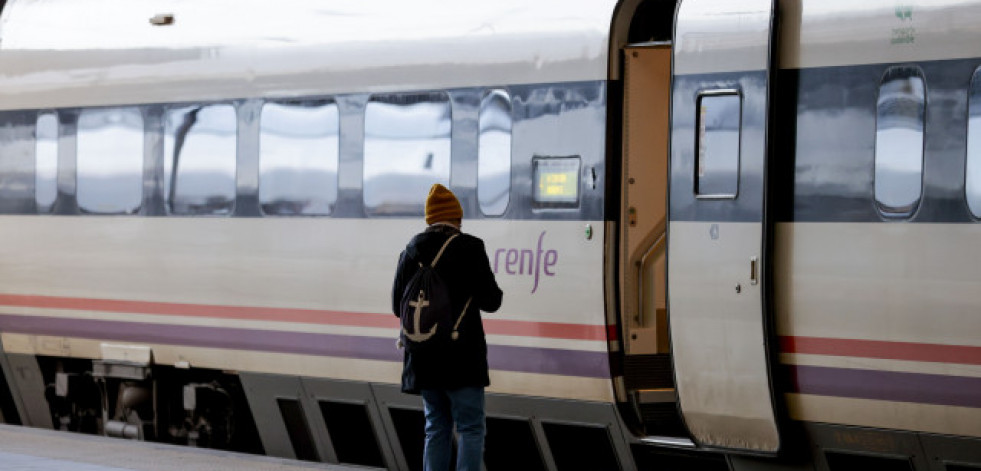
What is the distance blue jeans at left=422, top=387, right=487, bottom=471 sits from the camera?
8695 millimetres

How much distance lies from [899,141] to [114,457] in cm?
559

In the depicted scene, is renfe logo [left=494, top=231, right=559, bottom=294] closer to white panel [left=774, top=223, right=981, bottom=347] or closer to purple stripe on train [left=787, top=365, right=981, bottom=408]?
white panel [left=774, top=223, right=981, bottom=347]

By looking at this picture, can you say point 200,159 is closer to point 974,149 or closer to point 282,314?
point 282,314

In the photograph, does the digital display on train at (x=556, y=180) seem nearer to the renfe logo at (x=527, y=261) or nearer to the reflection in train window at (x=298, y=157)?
the renfe logo at (x=527, y=261)

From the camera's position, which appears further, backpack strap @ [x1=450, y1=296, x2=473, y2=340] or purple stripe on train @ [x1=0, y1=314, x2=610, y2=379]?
purple stripe on train @ [x1=0, y1=314, x2=610, y2=379]

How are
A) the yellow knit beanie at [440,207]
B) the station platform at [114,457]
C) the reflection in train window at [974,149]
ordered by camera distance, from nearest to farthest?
the reflection in train window at [974,149] < the yellow knit beanie at [440,207] < the station platform at [114,457]

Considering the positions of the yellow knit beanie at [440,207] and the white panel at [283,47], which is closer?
the yellow knit beanie at [440,207]

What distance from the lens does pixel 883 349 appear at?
8477 millimetres

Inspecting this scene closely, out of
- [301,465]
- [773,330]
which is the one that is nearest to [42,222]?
[301,465]

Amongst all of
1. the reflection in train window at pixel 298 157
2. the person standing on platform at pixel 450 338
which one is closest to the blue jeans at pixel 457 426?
the person standing on platform at pixel 450 338

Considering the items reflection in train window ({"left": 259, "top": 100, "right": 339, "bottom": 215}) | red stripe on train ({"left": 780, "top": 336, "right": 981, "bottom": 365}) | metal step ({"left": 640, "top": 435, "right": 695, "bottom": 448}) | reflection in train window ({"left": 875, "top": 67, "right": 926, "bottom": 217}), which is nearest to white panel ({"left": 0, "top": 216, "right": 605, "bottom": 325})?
reflection in train window ({"left": 259, "top": 100, "right": 339, "bottom": 215})

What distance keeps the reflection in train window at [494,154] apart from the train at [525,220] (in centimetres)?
2

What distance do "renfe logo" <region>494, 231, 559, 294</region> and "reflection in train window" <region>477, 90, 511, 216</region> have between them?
0.26 m

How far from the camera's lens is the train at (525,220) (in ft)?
27.8
